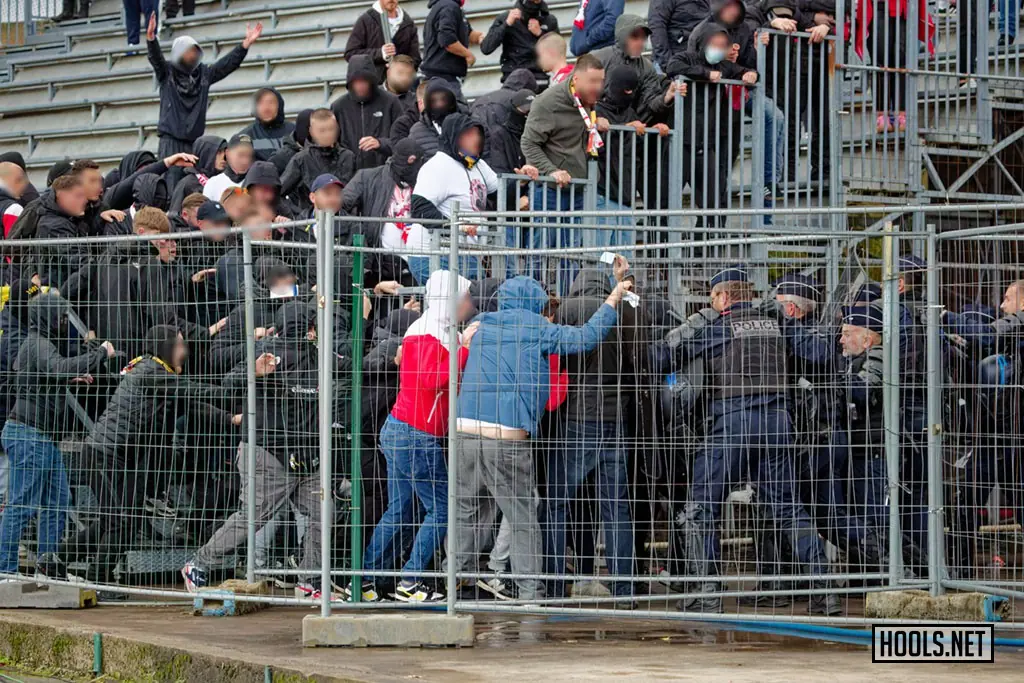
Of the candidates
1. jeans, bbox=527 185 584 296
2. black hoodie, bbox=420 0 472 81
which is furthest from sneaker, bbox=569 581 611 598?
black hoodie, bbox=420 0 472 81

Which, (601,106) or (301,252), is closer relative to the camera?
(301,252)

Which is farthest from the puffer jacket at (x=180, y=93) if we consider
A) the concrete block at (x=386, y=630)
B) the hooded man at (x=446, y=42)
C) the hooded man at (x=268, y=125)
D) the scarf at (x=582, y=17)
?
the concrete block at (x=386, y=630)

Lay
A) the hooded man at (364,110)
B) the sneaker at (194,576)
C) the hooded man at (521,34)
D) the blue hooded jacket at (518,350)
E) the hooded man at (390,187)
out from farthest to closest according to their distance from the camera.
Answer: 1. the hooded man at (521,34)
2. the hooded man at (364,110)
3. the hooded man at (390,187)
4. the sneaker at (194,576)
5. the blue hooded jacket at (518,350)

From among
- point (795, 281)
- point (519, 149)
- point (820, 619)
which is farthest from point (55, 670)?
point (519, 149)

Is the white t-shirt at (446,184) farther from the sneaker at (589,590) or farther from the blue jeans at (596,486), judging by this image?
the sneaker at (589,590)

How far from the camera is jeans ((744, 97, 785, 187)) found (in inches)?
498

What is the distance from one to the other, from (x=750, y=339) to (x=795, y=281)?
43 centimetres

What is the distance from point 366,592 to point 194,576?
1.06m

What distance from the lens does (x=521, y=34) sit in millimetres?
15102

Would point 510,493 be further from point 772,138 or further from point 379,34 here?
point 379,34

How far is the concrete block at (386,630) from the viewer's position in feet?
25.8

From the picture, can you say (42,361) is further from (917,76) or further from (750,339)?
(917,76)

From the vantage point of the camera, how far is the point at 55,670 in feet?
27.3

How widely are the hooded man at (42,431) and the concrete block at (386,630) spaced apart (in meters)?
2.20
